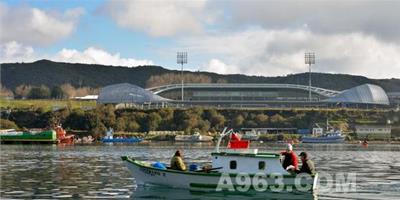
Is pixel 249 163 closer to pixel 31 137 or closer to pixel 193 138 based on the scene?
pixel 31 137

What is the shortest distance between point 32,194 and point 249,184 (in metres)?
13.1

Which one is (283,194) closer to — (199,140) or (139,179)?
(139,179)

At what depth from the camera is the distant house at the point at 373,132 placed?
628 ft

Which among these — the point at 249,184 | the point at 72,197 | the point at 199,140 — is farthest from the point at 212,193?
the point at 199,140

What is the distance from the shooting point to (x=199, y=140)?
576 feet

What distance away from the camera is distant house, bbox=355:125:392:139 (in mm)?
191500

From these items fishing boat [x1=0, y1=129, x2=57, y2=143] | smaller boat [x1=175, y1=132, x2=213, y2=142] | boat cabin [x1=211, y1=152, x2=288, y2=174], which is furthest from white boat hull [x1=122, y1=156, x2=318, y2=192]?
smaller boat [x1=175, y1=132, x2=213, y2=142]

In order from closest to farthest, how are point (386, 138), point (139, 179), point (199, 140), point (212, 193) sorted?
point (212, 193) < point (139, 179) < point (199, 140) < point (386, 138)

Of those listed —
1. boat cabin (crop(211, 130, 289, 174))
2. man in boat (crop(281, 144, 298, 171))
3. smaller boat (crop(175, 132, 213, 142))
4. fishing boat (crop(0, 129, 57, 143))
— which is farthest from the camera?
smaller boat (crop(175, 132, 213, 142))

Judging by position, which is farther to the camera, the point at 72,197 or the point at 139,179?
the point at 139,179

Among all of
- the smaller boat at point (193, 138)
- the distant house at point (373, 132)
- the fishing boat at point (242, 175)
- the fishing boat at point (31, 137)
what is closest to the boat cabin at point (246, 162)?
the fishing boat at point (242, 175)

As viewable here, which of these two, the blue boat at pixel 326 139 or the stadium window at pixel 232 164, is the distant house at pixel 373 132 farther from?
the stadium window at pixel 232 164

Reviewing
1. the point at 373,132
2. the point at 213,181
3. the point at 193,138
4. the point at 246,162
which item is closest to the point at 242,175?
the point at 246,162

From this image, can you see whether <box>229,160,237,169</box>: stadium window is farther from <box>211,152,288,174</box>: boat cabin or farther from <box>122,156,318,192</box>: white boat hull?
<box>122,156,318,192</box>: white boat hull
